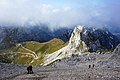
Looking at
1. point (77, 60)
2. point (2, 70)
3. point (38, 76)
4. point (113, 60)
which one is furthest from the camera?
point (77, 60)

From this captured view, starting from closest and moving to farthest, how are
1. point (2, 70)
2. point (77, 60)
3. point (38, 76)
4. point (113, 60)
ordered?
point (38, 76), point (2, 70), point (113, 60), point (77, 60)

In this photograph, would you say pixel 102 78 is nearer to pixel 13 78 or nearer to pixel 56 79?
pixel 56 79

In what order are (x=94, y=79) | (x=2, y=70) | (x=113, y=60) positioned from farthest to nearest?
1. (x=113, y=60)
2. (x=2, y=70)
3. (x=94, y=79)

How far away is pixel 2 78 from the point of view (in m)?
72.3

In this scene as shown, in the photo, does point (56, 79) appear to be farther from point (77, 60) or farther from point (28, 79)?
point (77, 60)

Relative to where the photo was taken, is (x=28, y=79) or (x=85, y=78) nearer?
(x=85, y=78)

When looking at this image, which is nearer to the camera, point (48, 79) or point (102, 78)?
point (102, 78)

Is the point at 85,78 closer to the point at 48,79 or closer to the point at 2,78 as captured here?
the point at 48,79

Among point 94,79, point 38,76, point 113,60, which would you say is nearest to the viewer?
point 94,79

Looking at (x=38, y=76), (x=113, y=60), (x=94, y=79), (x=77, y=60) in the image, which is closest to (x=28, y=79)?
(x=38, y=76)

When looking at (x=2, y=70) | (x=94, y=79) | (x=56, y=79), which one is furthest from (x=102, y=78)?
(x=2, y=70)

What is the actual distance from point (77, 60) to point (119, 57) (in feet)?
93.8

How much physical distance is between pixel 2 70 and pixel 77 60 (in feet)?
200

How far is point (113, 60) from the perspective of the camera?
385 ft
